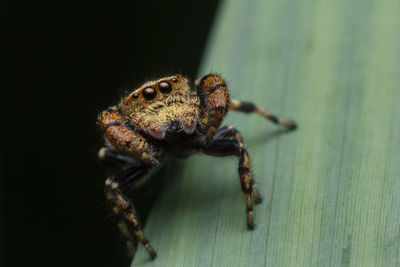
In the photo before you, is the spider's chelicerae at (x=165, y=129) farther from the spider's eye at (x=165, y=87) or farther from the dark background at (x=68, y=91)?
the dark background at (x=68, y=91)

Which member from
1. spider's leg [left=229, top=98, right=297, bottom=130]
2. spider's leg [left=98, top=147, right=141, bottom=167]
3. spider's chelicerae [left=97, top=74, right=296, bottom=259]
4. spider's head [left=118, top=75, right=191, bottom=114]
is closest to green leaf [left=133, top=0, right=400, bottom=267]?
spider's leg [left=229, top=98, right=297, bottom=130]

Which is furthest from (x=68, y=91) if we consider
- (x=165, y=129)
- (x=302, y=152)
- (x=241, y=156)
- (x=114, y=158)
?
(x=302, y=152)

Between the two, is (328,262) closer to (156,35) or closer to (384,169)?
(384,169)

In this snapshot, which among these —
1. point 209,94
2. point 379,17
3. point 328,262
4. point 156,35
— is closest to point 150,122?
point 209,94

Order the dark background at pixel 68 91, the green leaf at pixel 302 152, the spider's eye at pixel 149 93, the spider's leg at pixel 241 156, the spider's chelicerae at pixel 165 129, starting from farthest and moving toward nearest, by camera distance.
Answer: the dark background at pixel 68 91, the spider's eye at pixel 149 93, the spider's chelicerae at pixel 165 129, the spider's leg at pixel 241 156, the green leaf at pixel 302 152

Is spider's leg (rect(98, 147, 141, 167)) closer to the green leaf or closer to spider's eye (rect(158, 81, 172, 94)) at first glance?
the green leaf

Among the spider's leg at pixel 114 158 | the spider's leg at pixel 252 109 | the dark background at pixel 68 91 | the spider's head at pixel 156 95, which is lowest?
the dark background at pixel 68 91

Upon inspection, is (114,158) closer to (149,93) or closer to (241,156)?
(149,93)

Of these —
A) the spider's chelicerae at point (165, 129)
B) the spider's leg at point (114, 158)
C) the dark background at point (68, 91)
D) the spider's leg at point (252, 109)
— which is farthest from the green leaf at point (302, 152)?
the dark background at point (68, 91)

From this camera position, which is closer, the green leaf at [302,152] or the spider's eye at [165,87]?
the green leaf at [302,152]
